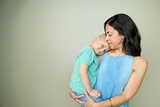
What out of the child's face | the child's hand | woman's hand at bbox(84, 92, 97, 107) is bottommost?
woman's hand at bbox(84, 92, 97, 107)

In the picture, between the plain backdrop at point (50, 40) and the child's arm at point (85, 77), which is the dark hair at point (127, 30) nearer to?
the child's arm at point (85, 77)

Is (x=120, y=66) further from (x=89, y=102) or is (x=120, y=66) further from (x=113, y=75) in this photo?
(x=89, y=102)

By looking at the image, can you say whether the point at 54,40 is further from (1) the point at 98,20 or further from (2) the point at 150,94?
(2) the point at 150,94

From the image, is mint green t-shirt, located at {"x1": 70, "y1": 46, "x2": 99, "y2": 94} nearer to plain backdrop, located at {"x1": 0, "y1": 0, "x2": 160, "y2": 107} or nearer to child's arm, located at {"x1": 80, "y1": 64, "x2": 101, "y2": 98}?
child's arm, located at {"x1": 80, "y1": 64, "x2": 101, "y2": 98}

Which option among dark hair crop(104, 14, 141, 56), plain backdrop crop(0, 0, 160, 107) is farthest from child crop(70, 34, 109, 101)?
plain backdrop crop(0, 0, 160, 107)

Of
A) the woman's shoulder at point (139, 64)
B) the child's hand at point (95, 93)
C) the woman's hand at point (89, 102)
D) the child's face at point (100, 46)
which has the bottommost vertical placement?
the woman's hand at point (89, 102)

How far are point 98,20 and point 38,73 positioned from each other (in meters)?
0.91

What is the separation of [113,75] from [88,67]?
209 millimetres

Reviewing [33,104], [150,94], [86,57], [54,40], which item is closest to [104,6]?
[54,40]

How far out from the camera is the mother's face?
140 cm

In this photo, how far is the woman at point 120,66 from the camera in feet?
4.47

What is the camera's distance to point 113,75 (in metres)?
1.44

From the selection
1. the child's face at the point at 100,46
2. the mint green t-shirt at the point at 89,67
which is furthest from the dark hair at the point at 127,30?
the mint green t-shirt at the point at 89,67

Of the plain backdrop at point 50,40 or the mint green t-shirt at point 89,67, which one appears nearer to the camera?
the mint green t-shirt at point 89,67
